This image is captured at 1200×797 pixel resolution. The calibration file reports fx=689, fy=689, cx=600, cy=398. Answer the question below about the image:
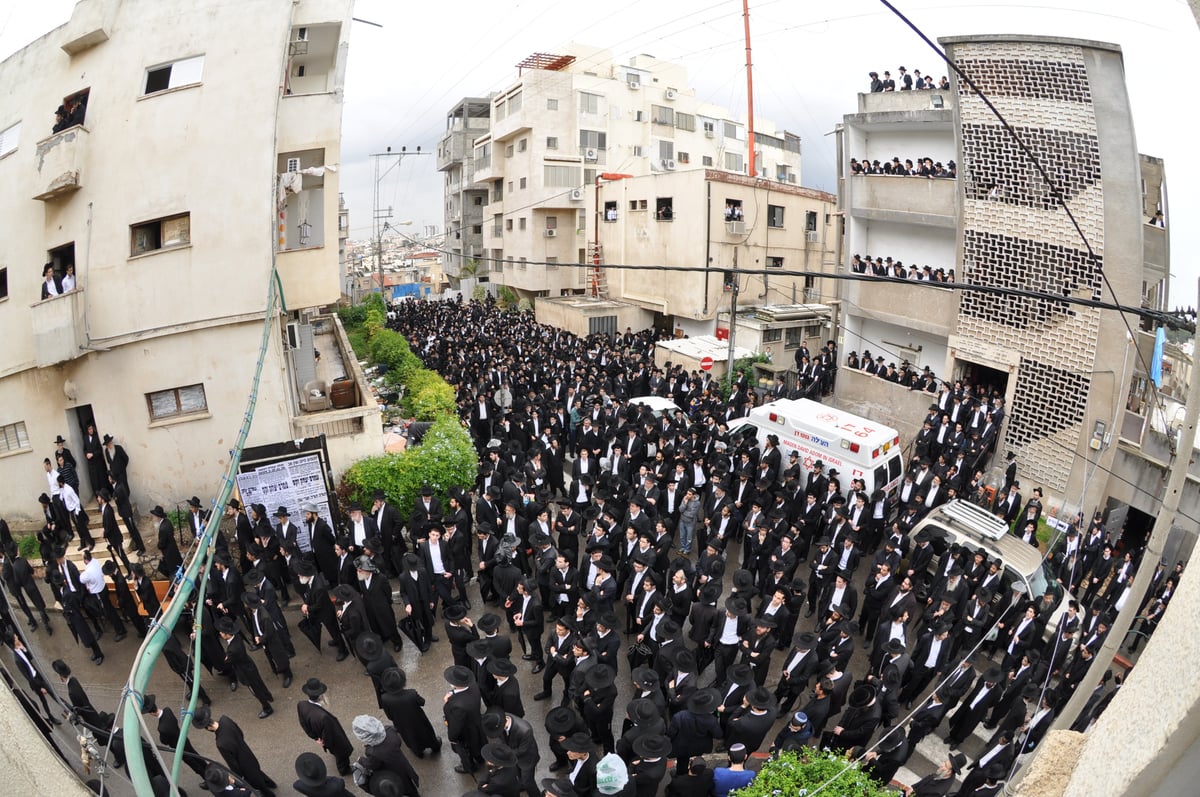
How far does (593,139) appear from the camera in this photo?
117 feet

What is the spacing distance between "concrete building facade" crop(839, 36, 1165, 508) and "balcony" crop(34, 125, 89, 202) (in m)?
13.3

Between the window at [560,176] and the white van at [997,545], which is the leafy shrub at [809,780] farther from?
the window at [560,176]

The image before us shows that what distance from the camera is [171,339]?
10.9 metres

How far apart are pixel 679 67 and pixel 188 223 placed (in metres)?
37.6

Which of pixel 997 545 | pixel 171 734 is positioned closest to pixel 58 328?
pixel 171 734

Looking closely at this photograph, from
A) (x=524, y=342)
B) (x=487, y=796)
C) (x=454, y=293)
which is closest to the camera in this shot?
(x=487, y=796)

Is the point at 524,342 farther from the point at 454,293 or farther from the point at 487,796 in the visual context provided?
the point at 454,293

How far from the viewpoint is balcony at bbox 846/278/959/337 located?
52.9 ft

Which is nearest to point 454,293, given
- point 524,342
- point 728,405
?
point 524,342

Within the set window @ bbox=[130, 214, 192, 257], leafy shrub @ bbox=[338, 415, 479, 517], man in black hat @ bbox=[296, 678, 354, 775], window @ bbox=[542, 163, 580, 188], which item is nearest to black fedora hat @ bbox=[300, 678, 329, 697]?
man in black hat @ bbox=[296, 678, 354, 775]

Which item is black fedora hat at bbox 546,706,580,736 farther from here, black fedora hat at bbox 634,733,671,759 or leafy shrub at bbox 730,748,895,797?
leafy shrub at bbox 730,748,895,797

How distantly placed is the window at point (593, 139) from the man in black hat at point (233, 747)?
3346cm

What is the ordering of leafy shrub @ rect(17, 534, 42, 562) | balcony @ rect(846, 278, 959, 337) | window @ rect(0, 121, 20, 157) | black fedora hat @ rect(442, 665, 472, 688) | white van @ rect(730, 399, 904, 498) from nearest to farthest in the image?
black fedora hat @ rect(442, 665, 472, 688) → window @ rect(0, 121, 20, 157) → leafy shrub @ rect(17, 534, 42, 562) → white van @ rect(730, 399, 904, 498) → balcony @ rect(846, 278, 959, 337)

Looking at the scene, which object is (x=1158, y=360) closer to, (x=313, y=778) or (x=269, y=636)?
(x=313, y=778)
